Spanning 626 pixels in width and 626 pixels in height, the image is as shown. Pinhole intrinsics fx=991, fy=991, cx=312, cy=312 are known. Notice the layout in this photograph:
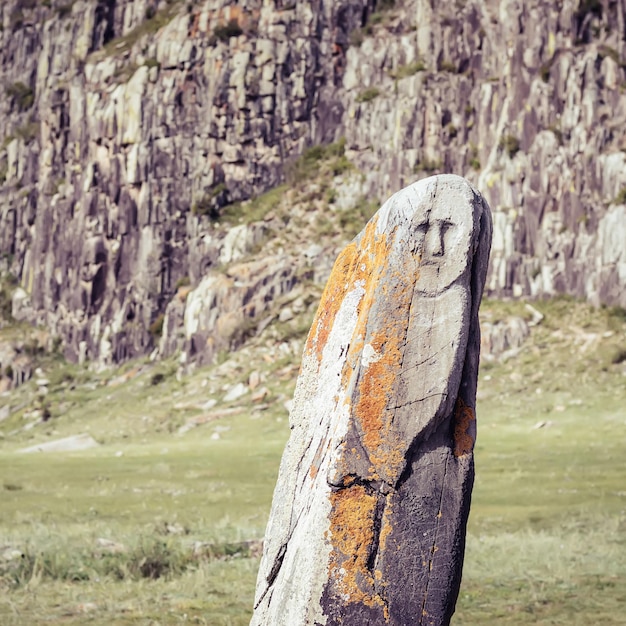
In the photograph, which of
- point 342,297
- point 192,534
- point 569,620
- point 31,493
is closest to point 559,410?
point 31,493

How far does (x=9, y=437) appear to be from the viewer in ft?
178

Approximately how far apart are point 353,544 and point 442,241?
2.00 meters

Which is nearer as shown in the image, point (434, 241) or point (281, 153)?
point (434, 241)

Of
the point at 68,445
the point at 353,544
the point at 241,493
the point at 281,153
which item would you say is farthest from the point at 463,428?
the point at 281,153

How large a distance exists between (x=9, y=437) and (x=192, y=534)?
39169 millimetres

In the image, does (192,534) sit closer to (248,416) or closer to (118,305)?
(248,416)

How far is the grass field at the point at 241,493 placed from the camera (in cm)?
1253

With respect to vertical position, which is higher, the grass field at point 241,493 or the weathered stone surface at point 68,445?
the grass field at point 241,493

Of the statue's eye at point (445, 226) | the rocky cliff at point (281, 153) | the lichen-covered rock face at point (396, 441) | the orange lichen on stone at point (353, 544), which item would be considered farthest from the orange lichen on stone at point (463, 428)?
the rocky cliff at point (281, 153)

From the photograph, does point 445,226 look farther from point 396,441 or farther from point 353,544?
point 353,544

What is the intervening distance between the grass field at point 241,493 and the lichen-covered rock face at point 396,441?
5.17 metres

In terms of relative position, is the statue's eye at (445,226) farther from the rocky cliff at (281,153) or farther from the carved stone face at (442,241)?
the rocky cliff at (281,153)

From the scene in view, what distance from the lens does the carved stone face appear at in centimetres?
634

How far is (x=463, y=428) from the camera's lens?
6414mm
